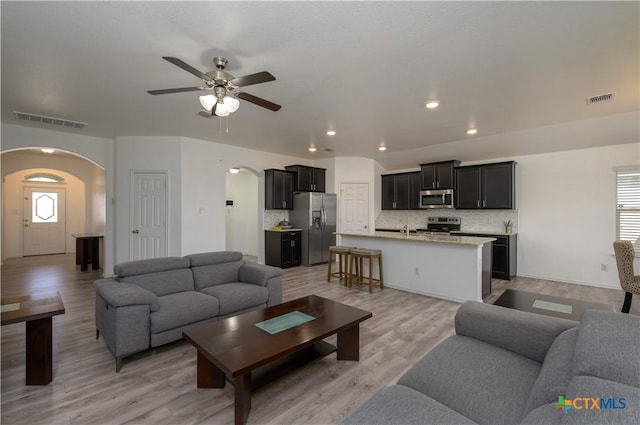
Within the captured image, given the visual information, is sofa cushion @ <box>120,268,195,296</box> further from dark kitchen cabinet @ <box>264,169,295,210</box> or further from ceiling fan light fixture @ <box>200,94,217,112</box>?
dark kitchen cabinet @ <box>264,169,295,210</box>

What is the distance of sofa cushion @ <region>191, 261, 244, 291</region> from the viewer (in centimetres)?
343

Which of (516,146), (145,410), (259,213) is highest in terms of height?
(516,146)

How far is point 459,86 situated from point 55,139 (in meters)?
6.51

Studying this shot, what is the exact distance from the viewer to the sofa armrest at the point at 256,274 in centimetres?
347

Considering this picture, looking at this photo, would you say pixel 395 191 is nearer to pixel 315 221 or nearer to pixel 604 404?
pixel 315 221

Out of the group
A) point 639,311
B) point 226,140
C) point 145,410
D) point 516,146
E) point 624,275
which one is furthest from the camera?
point 226,140

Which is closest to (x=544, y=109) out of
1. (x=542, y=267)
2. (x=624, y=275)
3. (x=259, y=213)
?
(x=624, y=275)

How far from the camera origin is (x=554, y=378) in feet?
3.78

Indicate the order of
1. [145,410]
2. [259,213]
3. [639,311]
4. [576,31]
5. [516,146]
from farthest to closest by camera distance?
[259,213] < [516,146] < [639,311] < [576,31] < [145,410]

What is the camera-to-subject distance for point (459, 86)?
10.6 feet

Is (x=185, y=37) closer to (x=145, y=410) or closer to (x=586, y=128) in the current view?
(x=145, y=410)

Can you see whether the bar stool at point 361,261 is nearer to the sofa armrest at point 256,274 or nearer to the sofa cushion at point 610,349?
the sofa armrest at point 256,274

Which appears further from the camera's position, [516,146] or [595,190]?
[516,146]

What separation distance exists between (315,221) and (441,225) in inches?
118
